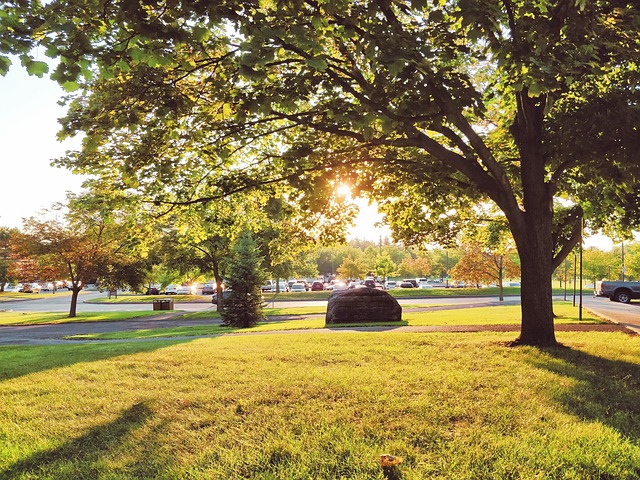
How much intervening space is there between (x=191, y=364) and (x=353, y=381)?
297 cm

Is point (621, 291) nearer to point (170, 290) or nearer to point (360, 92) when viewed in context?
point (360, 92)

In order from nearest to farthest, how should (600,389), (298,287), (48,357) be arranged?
(600,389), (48,357), (298,287)

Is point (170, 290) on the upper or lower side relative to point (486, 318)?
lower

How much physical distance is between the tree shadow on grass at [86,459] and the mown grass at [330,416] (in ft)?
0.05

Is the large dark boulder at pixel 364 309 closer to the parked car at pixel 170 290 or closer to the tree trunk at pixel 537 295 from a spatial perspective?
the tree trunk at pixel 537 295

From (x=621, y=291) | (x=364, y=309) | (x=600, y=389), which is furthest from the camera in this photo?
(x=621, y=291)

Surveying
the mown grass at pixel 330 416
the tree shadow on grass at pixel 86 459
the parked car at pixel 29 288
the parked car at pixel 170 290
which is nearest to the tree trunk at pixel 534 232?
the mown grass at pixel 330 416

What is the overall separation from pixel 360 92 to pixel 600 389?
5.58 meters

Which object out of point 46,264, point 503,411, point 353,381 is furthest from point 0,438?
point 46,264

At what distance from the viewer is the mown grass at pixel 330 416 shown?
333cm

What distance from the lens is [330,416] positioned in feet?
14.1

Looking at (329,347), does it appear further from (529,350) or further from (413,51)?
(413,51)

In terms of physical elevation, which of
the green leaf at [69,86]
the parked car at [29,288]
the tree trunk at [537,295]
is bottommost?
the parked car at [29,288]

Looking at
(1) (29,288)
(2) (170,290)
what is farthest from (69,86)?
(1) (29,288)
